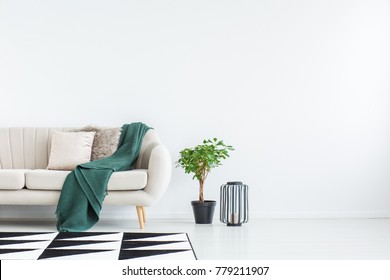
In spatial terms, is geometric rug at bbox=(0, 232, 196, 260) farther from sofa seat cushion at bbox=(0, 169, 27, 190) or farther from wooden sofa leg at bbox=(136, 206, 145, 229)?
sofa seat cushion at bbox=(0, 169, 27, 190)

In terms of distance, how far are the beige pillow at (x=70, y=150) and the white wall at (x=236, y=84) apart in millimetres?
444

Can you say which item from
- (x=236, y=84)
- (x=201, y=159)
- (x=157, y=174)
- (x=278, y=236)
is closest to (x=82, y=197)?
(x=157, y=174)

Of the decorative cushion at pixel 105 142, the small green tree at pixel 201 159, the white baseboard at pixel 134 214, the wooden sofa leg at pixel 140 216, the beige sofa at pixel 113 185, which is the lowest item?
the white baseboard at pixel 134 214

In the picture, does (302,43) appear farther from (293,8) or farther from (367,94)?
(367,94)

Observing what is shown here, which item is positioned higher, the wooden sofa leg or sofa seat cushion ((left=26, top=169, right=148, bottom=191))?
sofa seat cushion ((left=26, top=169, right=148, bottom=191))

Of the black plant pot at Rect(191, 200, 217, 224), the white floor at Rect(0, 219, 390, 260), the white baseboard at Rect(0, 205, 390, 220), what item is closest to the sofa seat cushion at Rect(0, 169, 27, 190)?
the white floor at Rect(0, 219, 390, 260)

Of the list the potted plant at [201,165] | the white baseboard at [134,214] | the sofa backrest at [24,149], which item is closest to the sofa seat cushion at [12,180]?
the sofa backrest at [24,149]

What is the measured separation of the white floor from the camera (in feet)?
14.2

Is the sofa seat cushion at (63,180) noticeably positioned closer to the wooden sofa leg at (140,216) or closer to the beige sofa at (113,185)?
the beige sofa at (113,185)

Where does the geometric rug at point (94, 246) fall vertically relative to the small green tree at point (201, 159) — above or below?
below

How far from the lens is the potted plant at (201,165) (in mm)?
6035

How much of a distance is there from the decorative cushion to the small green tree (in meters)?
0.61

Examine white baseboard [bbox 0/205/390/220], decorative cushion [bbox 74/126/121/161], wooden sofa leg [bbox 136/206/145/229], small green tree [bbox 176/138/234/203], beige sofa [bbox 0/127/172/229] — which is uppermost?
decorative cushion [bbox 74/126/121/161]

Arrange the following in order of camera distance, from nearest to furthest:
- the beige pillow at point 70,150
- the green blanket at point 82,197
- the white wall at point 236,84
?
the green blanket at point 82,197, the beige pillow at point 70,150, the white wall at point 236,84
